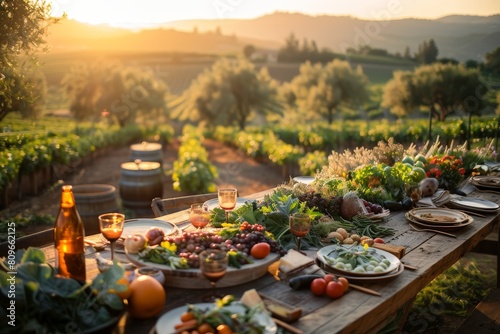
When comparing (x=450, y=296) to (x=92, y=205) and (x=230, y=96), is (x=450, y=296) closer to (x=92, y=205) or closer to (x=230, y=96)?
(x=92, y=205)

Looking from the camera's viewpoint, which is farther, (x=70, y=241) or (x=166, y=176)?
(x=166, y=176)

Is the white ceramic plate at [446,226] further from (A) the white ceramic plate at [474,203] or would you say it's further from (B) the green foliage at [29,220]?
(B) the green foliage at [29,220]

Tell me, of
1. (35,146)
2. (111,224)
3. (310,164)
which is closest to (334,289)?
(111,224)

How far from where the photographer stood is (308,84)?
43.7m

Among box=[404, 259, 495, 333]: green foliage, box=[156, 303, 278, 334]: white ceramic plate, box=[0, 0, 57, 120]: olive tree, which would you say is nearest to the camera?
box=[156, 303, 278, 334]: white ceramic plate

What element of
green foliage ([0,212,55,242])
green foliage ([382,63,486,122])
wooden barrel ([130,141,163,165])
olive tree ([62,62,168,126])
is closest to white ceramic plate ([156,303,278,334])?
green foliage ([0,212,55,242])

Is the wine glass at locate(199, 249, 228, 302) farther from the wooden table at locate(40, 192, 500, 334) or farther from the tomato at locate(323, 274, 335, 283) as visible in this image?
the tomato at locate(323, 274, 335, 283)

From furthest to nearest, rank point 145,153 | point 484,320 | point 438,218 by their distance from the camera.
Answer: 1. point 145,153
2. point 438,218
3. point 484,320

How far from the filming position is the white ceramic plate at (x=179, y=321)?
2.05 m

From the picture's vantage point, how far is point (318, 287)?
2600 mm

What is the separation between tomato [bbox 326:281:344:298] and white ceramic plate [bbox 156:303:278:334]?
0.55m

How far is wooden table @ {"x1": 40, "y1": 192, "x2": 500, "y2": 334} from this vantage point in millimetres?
2285

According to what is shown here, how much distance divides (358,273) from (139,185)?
5.70 metres

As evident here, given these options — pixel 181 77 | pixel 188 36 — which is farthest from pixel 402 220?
pixel 188 36
